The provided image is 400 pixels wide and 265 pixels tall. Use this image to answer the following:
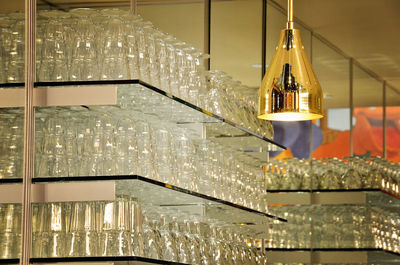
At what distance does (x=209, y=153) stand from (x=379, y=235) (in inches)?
145

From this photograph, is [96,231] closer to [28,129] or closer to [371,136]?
[28,129]

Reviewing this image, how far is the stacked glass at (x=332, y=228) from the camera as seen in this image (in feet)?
26.9

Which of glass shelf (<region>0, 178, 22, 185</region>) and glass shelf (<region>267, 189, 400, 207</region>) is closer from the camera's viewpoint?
glass shelf (<region>0, 178, 22, 185</region>)

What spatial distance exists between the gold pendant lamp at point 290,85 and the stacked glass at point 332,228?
4241 mm

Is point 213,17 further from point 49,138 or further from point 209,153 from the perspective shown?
point 49,138

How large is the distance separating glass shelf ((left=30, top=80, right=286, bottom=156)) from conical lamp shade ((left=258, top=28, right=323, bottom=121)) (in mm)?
547

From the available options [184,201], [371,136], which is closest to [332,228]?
[371,136]

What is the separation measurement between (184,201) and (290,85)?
1.27 m

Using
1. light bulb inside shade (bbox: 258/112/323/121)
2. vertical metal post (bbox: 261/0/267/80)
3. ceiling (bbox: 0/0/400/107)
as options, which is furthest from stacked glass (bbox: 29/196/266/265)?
vertical metal post (bbox: 261/0/267/80)

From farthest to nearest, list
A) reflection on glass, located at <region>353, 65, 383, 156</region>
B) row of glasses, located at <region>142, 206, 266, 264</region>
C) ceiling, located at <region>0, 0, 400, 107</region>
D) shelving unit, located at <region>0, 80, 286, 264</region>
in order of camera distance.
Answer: reflection on glass, located at <region>353, 65, 383, 156</region>
ceiling, located at <region>0, 0, 400, 107</region>
row of glasses, located at <region>142, 206, 266, 264</region>
shelving unit, located at <region>0, 80, 286, 264</region>

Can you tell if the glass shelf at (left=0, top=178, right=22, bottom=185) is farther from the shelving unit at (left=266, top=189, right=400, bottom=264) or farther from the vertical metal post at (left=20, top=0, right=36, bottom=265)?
the shelving unit at (left=266, top=189, right=400, bottom=264)

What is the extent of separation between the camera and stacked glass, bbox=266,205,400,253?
8211mm

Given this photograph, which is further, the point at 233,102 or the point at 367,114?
the point at 367,114

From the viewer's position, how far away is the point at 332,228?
8.39 meters
